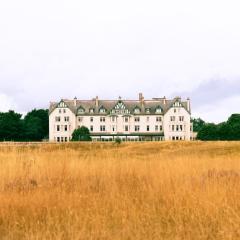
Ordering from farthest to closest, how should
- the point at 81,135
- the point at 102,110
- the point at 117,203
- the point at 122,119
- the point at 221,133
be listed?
1. the point at 102,110
2. the point at 122,119
3. the point at 81,135
4. the point at 221,133
5. the point at 117,203

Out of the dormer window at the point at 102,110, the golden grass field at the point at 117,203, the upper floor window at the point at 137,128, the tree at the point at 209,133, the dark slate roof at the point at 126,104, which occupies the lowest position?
the golden grass field at the point at 117,203

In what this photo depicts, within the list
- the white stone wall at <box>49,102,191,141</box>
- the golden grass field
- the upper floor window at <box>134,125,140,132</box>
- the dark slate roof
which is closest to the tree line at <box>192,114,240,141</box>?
the white stone wall at <box>49,102,191,141</box>

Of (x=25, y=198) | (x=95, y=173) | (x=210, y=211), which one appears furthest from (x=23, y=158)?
(x=210, y=211)

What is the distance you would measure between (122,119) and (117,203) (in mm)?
102614

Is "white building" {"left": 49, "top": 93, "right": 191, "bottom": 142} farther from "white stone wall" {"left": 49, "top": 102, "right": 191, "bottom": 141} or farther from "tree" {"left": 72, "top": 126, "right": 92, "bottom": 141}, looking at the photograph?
"tree" {"left": 72, "top": 126, "right": 92, "bottom": 141}

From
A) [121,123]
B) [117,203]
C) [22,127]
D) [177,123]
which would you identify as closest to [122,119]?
[121,123]

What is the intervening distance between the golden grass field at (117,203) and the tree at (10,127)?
90.8m

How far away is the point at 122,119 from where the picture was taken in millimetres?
111312

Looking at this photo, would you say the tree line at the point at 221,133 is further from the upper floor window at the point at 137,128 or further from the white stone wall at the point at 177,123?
the upper floor window at the point at 137,128

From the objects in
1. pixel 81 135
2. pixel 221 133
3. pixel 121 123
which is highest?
pixel 121 123

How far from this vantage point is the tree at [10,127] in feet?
337

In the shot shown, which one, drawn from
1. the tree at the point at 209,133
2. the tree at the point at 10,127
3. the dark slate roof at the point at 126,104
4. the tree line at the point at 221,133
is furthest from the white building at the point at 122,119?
the tree line at the point at 221,133

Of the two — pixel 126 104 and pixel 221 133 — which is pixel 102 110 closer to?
pixel 126 104

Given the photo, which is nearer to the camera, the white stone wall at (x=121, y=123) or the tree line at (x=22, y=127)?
the tree line at (x=22, y=127)
